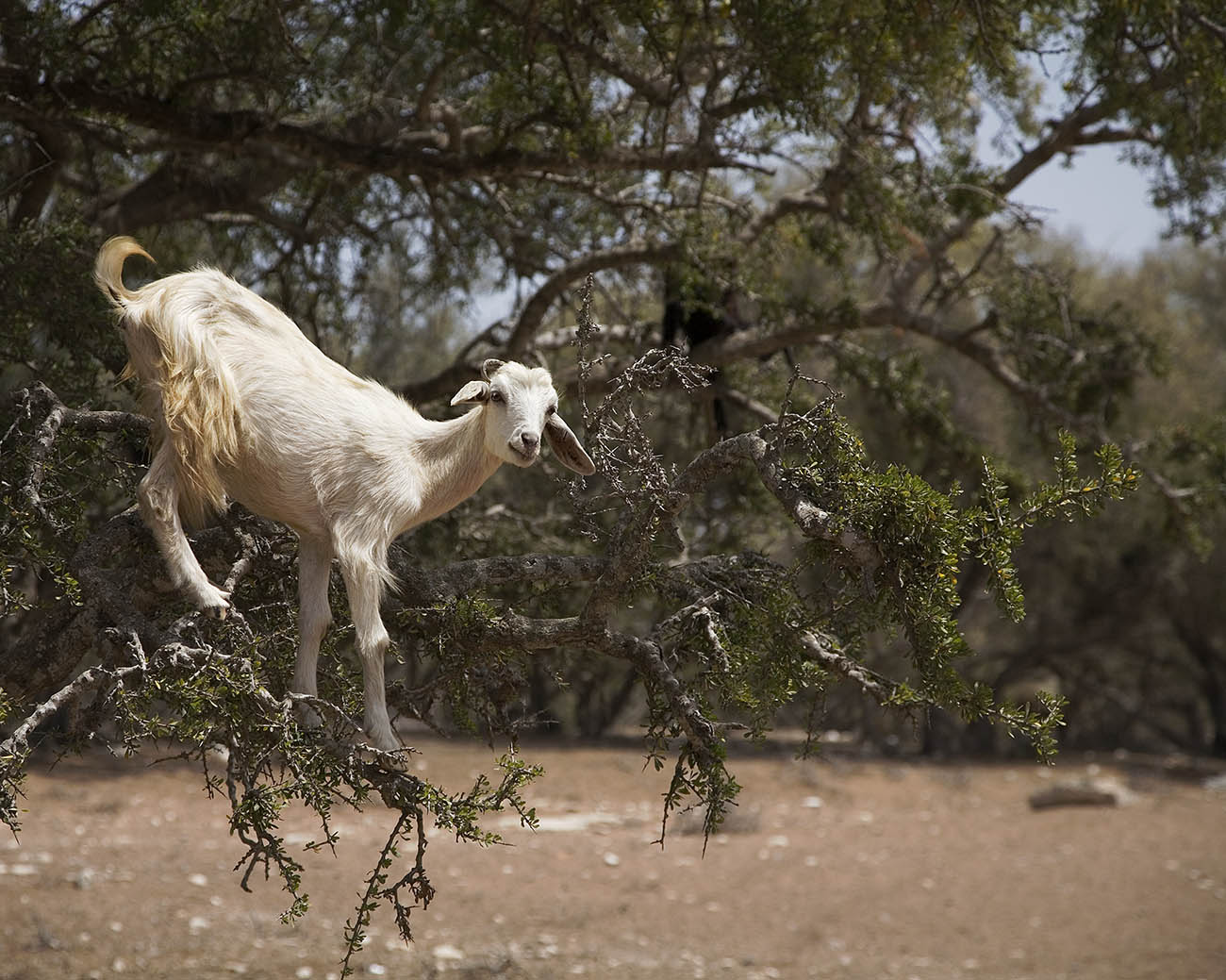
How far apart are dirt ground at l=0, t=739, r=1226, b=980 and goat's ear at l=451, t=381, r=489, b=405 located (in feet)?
12.2

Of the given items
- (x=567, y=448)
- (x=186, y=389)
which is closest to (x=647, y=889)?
(x=567, y=448)

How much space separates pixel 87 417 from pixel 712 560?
2.06 m

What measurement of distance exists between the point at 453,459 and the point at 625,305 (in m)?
5.96

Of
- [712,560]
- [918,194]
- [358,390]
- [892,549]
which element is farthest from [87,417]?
[918,194]

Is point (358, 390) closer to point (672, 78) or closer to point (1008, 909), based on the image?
point (672, 78)

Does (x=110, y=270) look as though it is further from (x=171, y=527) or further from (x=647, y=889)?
(x=647, y=889)

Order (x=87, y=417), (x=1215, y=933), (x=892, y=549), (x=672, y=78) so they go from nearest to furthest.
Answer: (x=892, y=549) < (x=87, y=417) < (x=672, y=78) < (x=1215, y=933)

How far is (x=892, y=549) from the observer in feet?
10.8

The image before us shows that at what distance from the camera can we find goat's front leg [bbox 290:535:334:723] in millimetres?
3387

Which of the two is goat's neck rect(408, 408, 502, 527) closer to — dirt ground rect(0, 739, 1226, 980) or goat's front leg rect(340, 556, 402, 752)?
goat's front leg rect(340, 556, 402, 752)

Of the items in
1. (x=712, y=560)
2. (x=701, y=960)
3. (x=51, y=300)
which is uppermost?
(x=51, y=300)

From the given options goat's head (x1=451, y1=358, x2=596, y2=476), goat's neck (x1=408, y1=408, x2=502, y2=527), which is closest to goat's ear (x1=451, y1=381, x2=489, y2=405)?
goat's head (x1=451, y1=358, x2=596, y2=476)

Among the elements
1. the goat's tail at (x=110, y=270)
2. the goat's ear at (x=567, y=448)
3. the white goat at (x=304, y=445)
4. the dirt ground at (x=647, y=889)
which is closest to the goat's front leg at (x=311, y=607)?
the white goat at (x=304, y=445)

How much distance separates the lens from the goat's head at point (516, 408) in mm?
3186
